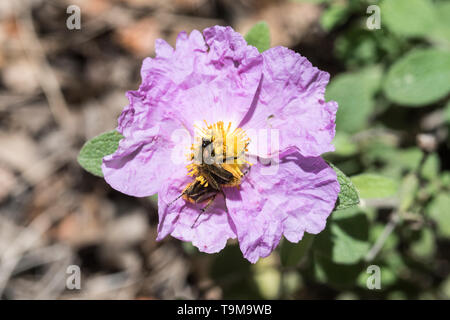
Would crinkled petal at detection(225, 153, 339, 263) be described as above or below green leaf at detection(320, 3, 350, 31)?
below

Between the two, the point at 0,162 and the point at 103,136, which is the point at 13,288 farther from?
the point at 103,136

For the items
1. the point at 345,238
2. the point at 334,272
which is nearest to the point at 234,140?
the point at 345,238

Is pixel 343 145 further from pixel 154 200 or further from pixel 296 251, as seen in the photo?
pixel 154 200

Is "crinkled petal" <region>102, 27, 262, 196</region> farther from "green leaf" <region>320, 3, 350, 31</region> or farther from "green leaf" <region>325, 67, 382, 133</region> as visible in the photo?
"green leaf" <region>320, 3, 350, 31</region>

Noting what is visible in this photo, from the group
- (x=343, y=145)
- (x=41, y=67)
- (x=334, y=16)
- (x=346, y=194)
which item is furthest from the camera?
(x=41, y=67)

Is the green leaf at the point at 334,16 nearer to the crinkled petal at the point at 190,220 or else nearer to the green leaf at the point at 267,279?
the crinkled petal at the point at 190,220

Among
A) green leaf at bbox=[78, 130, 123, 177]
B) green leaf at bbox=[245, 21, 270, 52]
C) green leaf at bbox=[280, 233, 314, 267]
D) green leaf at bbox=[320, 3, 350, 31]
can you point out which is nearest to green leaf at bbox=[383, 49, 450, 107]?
green leaf at bbox=[320, 3, 350, 31]
